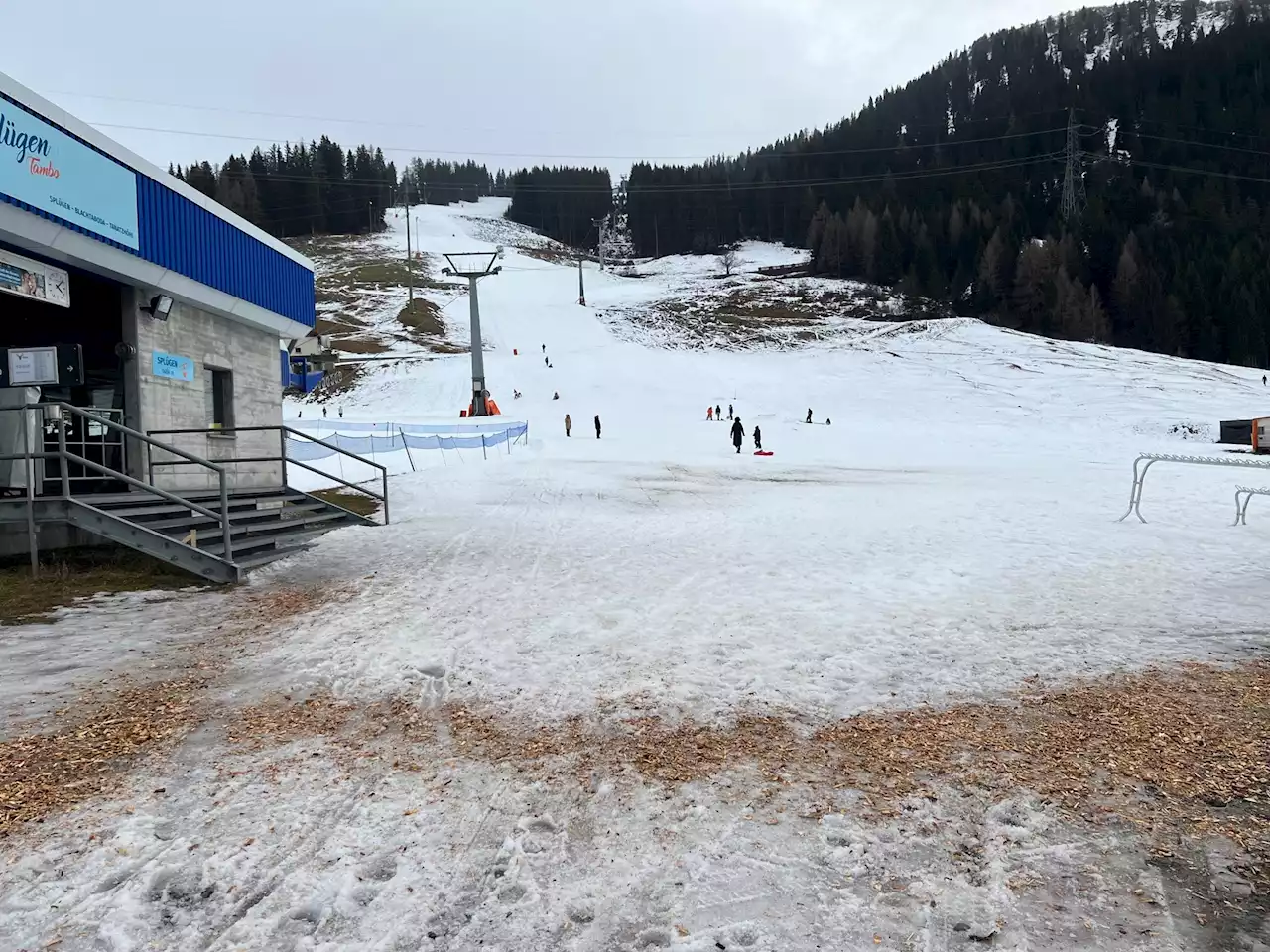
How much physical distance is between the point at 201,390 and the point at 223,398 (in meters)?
1.14

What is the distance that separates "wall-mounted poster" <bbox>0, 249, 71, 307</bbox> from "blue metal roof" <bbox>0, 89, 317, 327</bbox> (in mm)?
688

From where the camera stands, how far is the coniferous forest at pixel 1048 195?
7862cm

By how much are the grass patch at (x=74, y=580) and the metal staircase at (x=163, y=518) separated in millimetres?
306

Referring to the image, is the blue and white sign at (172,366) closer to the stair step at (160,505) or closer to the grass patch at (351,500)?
the stair step at (160,505)

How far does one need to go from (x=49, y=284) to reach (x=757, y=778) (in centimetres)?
1095

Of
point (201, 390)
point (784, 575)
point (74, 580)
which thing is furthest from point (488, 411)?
point (784, 575)

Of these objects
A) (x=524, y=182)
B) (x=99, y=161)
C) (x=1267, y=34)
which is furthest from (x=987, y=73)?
(x=99, y=161)

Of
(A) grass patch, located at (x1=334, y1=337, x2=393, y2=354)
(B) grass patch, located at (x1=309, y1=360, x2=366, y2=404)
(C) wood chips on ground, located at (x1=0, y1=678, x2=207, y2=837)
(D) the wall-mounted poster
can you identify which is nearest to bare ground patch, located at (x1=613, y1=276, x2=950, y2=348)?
(A) grass patch, located at (x1=334, y1=337, x2=393, y2=354)

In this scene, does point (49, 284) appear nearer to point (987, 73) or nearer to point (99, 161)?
point (99, 161)

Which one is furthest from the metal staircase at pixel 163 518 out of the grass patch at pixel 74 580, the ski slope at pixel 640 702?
the ski slope at pixel 640 702

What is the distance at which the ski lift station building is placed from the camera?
901cm

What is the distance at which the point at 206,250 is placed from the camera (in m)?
12.5

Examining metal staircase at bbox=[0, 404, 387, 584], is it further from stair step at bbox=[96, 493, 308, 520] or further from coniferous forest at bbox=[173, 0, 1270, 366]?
coniferous forest at bbox=[173, 0, 1270, 366]

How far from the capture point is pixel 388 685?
547 cm
